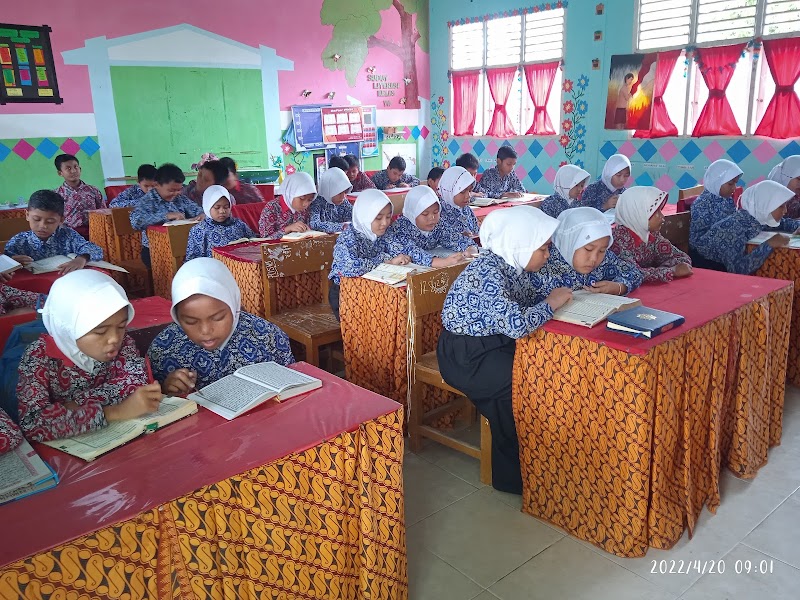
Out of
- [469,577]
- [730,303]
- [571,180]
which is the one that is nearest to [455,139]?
[571,180]

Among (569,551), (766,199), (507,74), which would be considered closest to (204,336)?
(569,551)

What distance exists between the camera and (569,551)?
7.72 feet

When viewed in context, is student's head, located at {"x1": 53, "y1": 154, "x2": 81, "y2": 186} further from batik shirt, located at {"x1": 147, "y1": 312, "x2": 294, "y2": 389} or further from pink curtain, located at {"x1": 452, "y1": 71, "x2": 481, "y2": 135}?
pink curtain, located at {"x1": 452, "y1": 71, "x2": 481, "y2": 135}

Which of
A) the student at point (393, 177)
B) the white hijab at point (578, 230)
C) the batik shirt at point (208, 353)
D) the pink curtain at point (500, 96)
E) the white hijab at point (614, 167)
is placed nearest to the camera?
the batik shirt at point (208, 353)

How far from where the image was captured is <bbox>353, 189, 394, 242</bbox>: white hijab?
3.75 m

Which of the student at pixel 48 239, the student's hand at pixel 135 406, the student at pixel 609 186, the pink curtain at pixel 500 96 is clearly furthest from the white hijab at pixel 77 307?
the pink curtain at pixel 500 96

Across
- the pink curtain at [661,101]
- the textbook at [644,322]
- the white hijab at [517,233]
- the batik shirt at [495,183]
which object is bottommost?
the textbook at [644,322]

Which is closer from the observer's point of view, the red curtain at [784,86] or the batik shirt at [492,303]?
the batik shirt at [492,303]

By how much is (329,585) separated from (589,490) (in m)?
1.09

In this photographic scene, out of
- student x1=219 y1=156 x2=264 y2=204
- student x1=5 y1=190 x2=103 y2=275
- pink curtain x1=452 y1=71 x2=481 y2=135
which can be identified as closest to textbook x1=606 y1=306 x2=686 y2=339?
student x1=5 y1=190 x2=103 y2=275

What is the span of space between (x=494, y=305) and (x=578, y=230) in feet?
2.06

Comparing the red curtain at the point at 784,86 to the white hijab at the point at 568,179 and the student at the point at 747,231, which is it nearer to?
the white hijab at the point at 568,179

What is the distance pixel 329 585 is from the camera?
69.3 inches

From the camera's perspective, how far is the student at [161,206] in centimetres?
525
